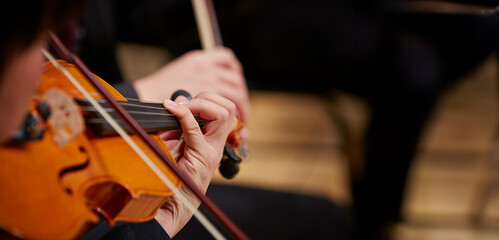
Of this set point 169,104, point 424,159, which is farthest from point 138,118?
point 424,159

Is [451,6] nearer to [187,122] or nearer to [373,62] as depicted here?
[373,62]

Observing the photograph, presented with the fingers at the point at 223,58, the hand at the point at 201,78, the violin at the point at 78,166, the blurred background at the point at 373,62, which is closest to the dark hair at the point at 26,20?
the violin at the point at 78,166

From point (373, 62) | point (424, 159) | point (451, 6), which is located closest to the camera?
point (451, 6)

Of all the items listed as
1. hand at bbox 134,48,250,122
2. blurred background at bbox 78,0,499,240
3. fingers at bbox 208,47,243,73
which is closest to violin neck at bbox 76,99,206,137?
hand at bbox 134,48,250,122

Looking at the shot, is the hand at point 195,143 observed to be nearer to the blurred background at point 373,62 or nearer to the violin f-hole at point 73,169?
the violin f-hole at point 73,169

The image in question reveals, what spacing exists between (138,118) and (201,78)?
1.01 feet

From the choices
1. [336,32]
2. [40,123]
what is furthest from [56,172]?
[336,32]

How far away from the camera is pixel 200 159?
0.35 m

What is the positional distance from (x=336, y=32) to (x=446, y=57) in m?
0.29

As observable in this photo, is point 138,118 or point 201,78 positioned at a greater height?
point 138,118

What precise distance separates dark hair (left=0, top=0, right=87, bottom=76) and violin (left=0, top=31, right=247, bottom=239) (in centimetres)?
6

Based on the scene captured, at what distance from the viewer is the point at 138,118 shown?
329mm

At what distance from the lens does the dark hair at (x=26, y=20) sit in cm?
21

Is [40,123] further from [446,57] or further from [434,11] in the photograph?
[446,57]
